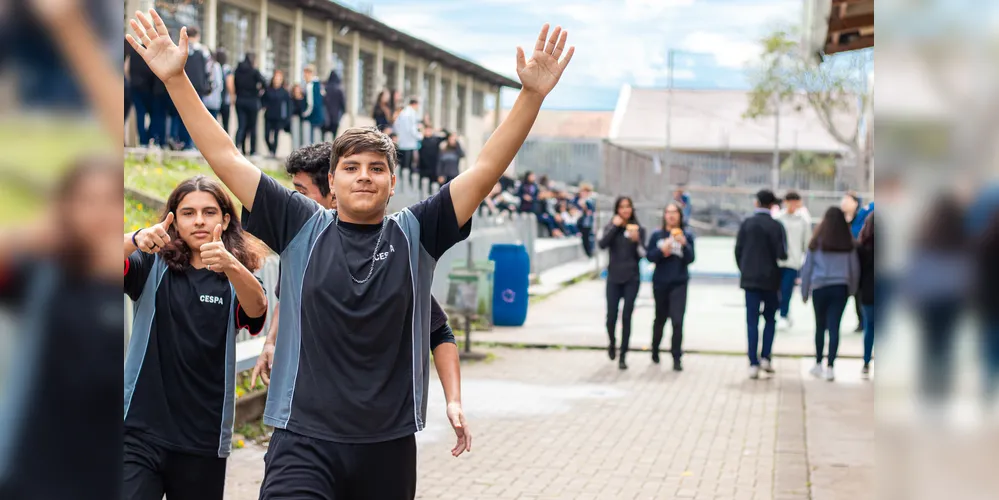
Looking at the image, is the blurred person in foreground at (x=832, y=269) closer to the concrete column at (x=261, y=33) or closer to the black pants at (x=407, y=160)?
the black pants at (x=407, y=160)

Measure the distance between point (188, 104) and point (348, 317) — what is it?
29.7 inches

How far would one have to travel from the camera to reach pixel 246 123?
814 inches

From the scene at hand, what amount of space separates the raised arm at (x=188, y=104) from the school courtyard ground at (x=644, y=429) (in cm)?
300

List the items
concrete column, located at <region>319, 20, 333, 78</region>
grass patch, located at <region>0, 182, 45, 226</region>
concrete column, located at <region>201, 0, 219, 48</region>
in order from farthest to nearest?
concrete column, located at <region>319, 20, 333, 78</region> → concrete column, located at <region>201, 0, 219, 48</region> → grass patch, located at <region>0, 182, 45, 226</region>

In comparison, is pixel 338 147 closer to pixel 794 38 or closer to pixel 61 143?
pixel 61 143

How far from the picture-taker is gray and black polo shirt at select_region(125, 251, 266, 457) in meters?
3.96

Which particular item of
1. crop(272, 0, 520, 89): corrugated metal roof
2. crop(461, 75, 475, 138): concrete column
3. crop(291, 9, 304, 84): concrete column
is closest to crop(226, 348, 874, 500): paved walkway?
crop(291, 9, 304, 84): concrete column

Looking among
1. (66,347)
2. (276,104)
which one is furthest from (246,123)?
(66,347)

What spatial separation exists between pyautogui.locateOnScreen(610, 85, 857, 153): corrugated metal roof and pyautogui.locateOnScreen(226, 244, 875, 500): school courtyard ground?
186 ft

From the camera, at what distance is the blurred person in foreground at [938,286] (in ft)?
3.56

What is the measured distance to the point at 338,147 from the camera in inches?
148

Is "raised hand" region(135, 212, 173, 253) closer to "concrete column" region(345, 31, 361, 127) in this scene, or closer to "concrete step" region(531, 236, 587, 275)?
"concrete step" region(531, 236, 587, 275)

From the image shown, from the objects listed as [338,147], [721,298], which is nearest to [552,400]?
[338,147]

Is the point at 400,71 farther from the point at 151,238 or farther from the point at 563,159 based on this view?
the point at 151,238
